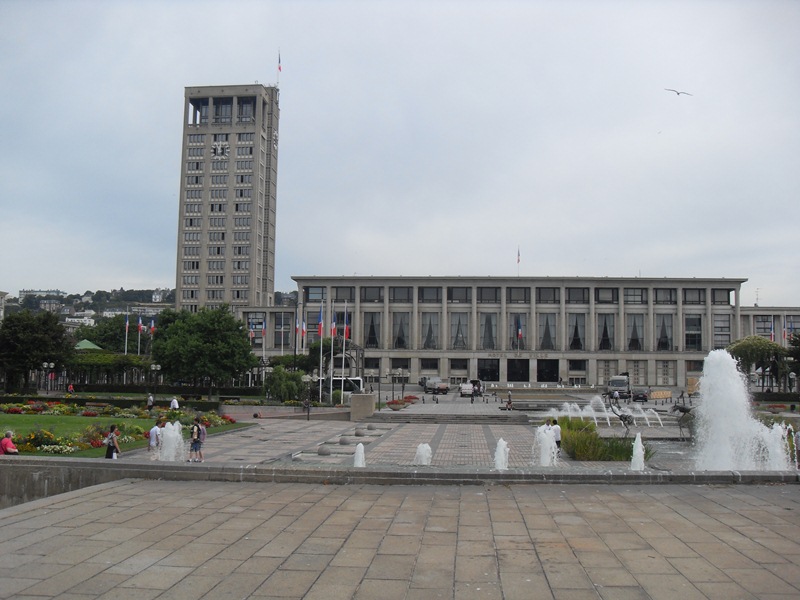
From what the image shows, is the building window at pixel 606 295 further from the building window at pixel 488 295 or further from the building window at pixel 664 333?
Result: the building window at pixel 488 295

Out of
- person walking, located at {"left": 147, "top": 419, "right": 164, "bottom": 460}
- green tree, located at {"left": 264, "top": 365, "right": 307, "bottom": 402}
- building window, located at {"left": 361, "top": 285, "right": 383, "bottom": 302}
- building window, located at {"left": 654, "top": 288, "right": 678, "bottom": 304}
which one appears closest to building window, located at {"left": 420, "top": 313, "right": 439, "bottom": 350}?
building window, located at {"left": 361, "top": 285, "right": 383, "bottom": 302}

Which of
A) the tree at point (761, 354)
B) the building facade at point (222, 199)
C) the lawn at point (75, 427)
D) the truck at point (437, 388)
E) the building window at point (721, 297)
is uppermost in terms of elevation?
the building facade at point (222, 199)

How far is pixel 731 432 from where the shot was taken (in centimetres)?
1814

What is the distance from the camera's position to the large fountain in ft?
56.1

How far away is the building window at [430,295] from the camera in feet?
319

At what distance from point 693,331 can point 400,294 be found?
4250cm

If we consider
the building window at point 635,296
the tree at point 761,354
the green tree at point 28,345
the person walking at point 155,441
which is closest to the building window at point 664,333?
the building window at point 635,296

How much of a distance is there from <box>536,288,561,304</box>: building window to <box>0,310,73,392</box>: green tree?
6180cm

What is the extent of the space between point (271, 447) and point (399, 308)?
7310cm

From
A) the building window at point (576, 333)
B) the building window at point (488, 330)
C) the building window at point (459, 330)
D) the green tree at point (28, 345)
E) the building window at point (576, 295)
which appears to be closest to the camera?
the green tree at point (28, 345)

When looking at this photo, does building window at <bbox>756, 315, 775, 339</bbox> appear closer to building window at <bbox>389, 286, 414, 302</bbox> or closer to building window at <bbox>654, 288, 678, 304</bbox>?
building window at <bbox>654, 288, 678, 304</bbox>

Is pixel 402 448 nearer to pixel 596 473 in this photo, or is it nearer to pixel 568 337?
pixel 596 473

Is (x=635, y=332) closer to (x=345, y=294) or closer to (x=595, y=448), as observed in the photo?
(x=345, y=294)

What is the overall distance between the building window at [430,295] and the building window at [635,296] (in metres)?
27.0
